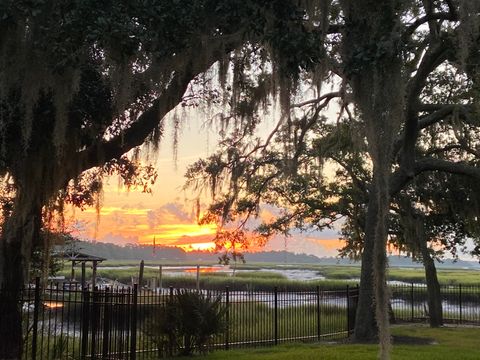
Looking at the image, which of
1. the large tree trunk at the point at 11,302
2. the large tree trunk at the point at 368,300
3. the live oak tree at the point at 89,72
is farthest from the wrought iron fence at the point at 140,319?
the large tree trunk at the point at 368,300

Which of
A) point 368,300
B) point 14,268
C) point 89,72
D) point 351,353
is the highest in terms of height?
point 89,72

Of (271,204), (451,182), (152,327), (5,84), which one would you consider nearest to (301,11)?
(5,84)

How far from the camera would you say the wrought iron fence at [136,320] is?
946 cm

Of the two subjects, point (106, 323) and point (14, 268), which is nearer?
point (14, 268)

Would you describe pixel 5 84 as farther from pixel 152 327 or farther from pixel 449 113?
pixel 449 113

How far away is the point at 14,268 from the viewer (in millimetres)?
8172

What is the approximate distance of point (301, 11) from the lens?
18.9ft

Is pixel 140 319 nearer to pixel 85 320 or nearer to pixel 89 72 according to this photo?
pixel 85 320

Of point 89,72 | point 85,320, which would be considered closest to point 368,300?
point 85,320

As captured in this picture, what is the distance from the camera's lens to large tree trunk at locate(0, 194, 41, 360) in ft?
25.7

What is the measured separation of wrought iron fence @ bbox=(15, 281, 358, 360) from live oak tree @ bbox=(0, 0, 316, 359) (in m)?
1.55

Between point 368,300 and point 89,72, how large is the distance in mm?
9559

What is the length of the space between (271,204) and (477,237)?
24.3ft

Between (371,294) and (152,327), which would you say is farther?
(371,294)
